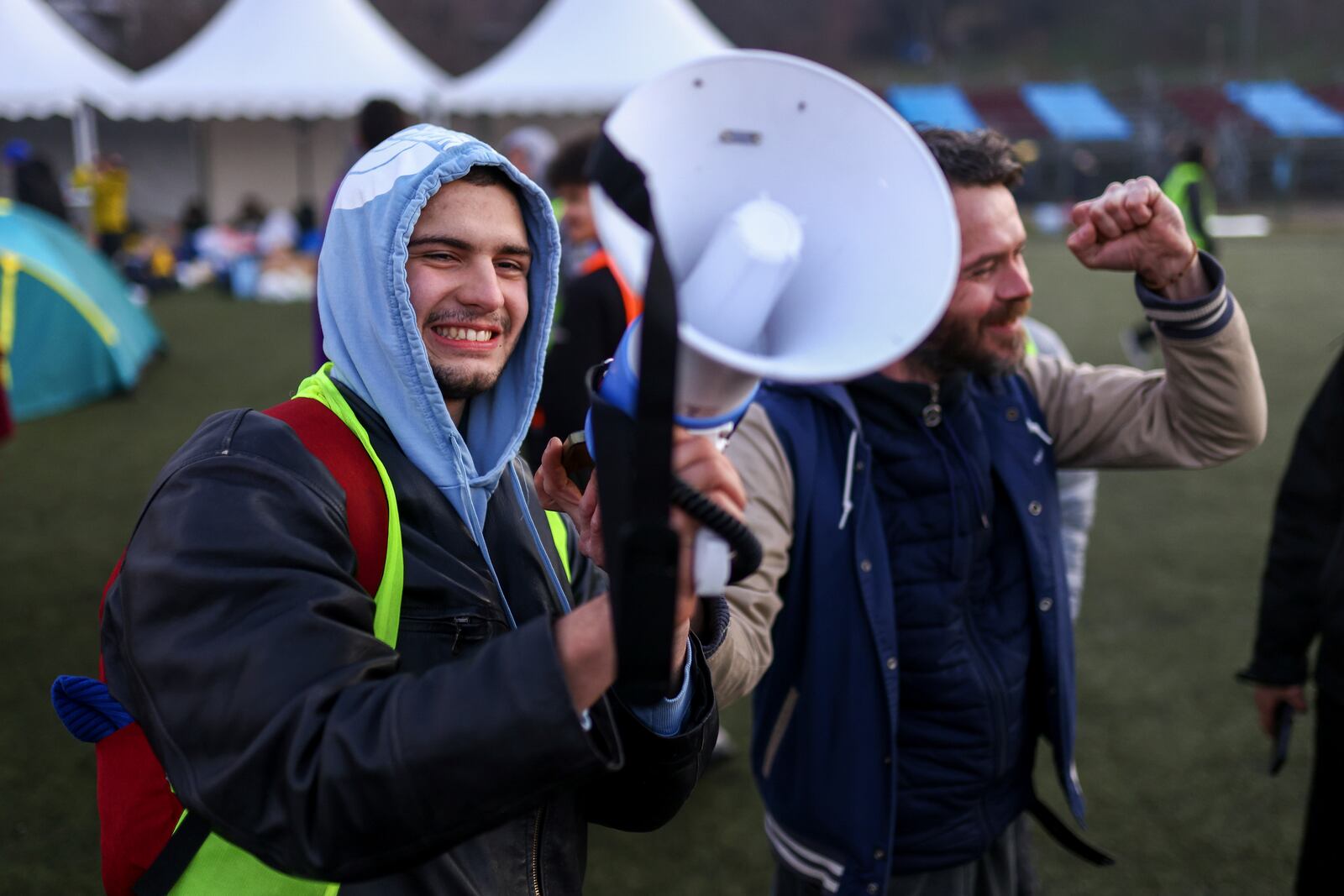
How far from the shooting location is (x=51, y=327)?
8.25m

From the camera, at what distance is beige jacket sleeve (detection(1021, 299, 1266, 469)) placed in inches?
75.6

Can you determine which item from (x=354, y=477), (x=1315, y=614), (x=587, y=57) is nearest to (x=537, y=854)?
(x=354, y=477)

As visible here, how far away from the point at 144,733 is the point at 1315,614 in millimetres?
2329

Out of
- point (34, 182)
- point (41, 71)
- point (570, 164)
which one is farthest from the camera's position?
point (41, 71)

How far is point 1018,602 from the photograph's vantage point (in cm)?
202

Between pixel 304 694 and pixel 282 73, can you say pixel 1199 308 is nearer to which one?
pixel 304 694

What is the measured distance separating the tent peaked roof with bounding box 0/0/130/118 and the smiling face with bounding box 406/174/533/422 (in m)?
15.1

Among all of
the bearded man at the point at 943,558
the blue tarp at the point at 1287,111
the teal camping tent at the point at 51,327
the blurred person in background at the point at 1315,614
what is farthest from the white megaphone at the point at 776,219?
the blue tarp at the point at 1287,111

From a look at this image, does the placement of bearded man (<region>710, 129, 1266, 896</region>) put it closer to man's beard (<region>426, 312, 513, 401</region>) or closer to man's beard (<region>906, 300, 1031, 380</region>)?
man's beard (<region>906, 300, 1031, 380</region>)

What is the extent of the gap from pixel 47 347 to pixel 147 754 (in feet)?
26.7

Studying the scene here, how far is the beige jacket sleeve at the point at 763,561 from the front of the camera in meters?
1.60

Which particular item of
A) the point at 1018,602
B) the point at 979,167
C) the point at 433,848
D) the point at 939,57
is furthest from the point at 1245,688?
the point at 939,57

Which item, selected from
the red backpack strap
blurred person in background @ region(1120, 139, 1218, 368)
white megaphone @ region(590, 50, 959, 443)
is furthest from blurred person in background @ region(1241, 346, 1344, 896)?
blurred person in background @ region(1120, 139, 1218, 368)

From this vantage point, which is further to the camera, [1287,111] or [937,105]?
[1287,111]
